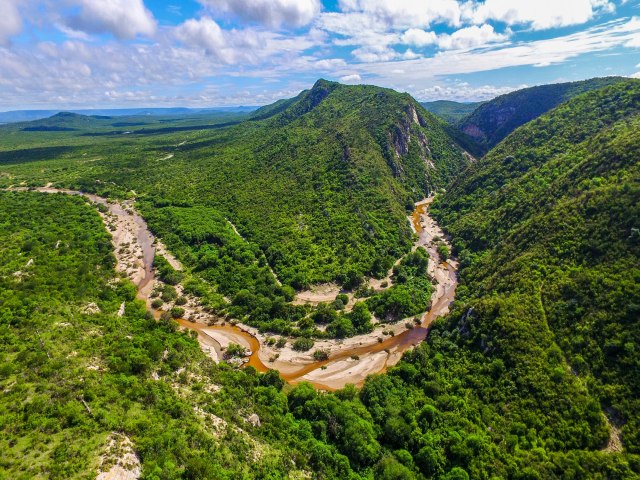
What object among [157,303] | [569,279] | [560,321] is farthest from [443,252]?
[157,303]

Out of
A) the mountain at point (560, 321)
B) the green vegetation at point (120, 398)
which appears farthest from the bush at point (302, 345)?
the mountain at point (560, 321)

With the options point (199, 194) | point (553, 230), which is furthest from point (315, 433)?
point (199, 194)

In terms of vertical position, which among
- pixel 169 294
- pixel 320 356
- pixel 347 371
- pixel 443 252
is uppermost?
pixel 169 294

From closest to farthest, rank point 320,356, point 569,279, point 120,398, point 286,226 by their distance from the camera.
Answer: point 120,398, point 569,279, point 320,356, point 286,226

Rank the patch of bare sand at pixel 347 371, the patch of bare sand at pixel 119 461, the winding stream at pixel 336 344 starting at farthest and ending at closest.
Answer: the winding stream at pixel 336 344 → the patch of bare sand at pixel 347 371 → the patch of bare sand at pixel 119 461

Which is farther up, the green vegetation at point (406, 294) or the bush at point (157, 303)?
the bush at point (157, 303)

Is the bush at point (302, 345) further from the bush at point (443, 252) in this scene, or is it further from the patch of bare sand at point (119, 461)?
the bush at point (443, 252)

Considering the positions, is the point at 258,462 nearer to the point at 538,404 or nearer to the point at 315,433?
the point at 315,433

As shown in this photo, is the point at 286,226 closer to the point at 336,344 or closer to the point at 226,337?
the point at 226,337
